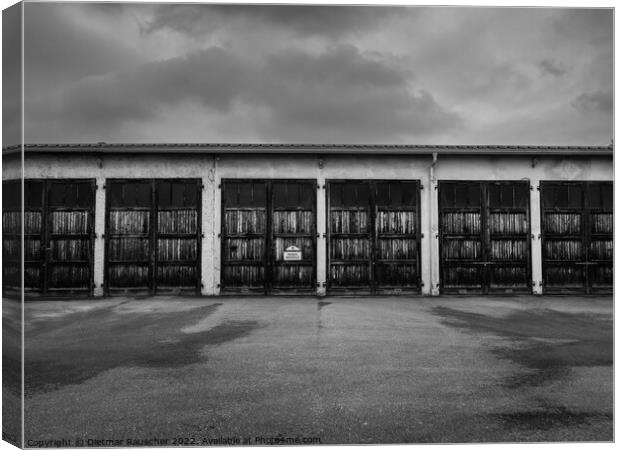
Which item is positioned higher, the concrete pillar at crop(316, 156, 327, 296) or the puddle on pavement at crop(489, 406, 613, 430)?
the concrete pillar at crop(316, 156, 327, 296)

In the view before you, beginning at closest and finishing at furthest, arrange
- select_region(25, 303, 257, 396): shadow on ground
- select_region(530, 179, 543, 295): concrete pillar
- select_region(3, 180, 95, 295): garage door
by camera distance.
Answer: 1. select_region(25, 303, 257, 396): shadow on ground
2. select_region(3, 180, 95, 295): garage door
3. select_region(530, 179, 543, 295): concrete pillar

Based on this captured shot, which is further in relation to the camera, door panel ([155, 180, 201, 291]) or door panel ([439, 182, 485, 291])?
door panel ([439, 182, 485, 291])

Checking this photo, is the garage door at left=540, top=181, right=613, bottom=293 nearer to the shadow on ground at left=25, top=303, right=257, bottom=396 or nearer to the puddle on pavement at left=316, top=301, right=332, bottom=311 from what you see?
the puddle on pavement at left=316, top=301, right=332, bottom=311

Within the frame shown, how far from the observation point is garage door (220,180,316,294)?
11.8 metres

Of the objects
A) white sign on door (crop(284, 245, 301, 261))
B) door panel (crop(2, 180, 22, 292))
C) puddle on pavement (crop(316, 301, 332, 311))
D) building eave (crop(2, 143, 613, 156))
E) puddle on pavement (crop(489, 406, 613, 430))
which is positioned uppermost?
building eave (crop(2, 143, 613, 156))

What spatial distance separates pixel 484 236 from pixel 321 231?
158 inches

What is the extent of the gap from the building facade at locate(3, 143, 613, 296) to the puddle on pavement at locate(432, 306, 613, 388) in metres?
2.62

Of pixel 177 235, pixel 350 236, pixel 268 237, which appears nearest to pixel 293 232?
pixel 268 237

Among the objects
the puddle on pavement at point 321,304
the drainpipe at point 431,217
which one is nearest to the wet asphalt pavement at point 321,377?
the puddle on pavement at point 321,304

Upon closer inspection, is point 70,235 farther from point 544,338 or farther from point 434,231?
point 544,338

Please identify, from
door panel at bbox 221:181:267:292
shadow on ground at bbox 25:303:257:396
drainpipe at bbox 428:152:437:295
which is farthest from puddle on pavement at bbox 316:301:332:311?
drainpipe at bbox 428:152:437:295

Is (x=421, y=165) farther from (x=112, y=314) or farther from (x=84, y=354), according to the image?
(x=84, y=354)

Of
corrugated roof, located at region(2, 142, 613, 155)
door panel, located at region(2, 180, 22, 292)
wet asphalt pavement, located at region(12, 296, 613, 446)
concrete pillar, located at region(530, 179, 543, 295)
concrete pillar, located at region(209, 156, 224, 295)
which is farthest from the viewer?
concrete pillar, located at region(530, 179, 543, 295)

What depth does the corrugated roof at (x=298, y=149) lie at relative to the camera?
1153cm
